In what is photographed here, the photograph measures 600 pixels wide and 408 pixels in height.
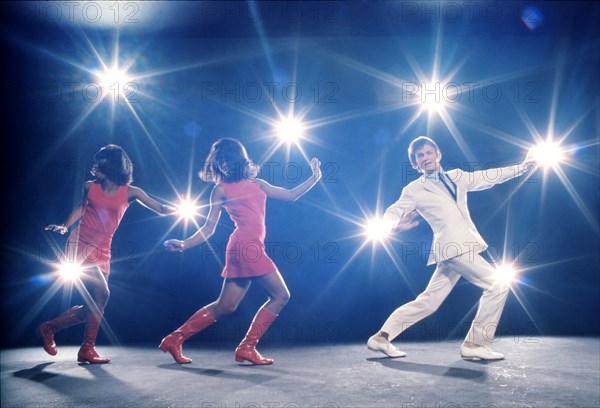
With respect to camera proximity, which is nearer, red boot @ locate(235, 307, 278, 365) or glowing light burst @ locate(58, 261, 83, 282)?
red boot @ locate(235, 307, 278, 365)

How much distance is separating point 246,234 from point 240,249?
0.52 ft

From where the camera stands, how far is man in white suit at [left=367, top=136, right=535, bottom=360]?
3895 millimetres

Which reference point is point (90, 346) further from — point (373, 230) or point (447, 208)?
point (447, 208)

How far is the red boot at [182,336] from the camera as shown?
3932mm

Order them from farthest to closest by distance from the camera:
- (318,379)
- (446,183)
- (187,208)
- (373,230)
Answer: (187,208)
(373,230)
(446,183)
(318,379)

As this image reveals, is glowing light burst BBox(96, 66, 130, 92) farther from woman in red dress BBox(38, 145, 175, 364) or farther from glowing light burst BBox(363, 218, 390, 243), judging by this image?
glowing light burst BBox(363, 218, 390, 243)

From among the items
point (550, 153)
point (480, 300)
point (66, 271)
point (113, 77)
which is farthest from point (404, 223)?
point (113, 77)

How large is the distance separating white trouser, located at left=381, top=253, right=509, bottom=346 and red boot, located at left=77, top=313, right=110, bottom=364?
244 centimetres

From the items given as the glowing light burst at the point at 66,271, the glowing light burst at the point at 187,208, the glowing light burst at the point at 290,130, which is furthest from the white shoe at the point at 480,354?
the glowing light burst at the point at 66,271

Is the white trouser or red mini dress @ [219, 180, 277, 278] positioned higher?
red mini dress @ [219, 180, 277, 278]

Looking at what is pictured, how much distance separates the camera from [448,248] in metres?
4.05

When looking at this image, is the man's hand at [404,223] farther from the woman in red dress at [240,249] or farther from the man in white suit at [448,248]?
the woman in red dress at [240,249]

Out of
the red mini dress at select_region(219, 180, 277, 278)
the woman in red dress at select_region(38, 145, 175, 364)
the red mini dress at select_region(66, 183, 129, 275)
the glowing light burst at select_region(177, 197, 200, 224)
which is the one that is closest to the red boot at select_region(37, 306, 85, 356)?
the woman in red dress at select_region(38, 145, 175, 364)

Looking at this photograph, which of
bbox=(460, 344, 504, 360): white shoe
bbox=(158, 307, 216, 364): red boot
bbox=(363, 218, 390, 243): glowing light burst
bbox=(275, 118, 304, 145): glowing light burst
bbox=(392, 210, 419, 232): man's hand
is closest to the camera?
bbox=(460, 344, 504, 360): white shoe
